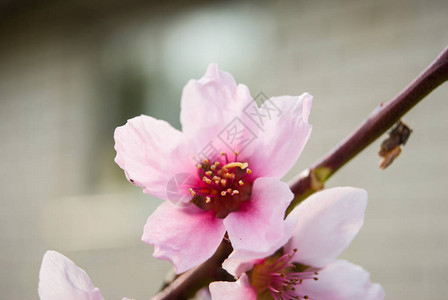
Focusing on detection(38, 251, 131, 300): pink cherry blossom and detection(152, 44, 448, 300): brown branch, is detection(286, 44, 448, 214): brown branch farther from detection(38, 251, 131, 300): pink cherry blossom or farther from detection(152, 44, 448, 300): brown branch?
detection(38, 251, 131, 300): pink cherry blossom

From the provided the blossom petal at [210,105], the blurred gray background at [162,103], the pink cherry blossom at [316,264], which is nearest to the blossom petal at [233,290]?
the pink cherry blossom at [316,264]

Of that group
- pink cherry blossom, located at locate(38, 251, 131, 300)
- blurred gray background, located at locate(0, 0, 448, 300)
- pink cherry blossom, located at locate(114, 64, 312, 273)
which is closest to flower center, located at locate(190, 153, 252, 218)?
pink cherry blossom, located at locate(114, 64, 312, 273)

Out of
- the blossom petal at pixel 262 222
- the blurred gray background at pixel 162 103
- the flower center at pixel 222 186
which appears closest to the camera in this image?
the blossom petal at pixel 262 222

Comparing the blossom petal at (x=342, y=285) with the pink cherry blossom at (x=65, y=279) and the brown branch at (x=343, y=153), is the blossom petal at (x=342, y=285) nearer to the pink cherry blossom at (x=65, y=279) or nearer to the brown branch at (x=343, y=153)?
the brown branch at (x=343, y=153)

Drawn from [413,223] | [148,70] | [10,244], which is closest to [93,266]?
[10,244]

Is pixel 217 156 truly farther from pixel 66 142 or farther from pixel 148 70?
pixel 66 142

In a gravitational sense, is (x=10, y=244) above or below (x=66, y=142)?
below

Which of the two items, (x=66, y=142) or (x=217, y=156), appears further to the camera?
(x=66, y=142)
